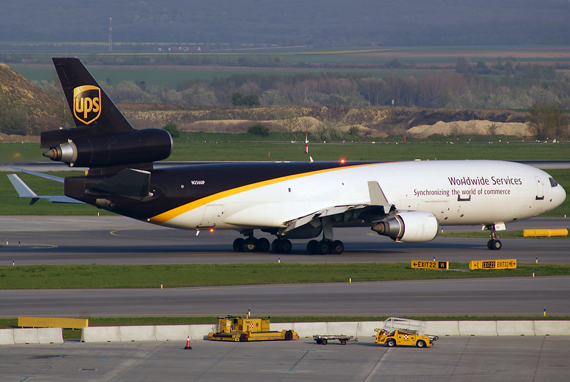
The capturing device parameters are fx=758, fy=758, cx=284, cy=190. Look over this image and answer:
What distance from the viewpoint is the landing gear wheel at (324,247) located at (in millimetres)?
45688

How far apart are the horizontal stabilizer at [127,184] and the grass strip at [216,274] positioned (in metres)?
4.08

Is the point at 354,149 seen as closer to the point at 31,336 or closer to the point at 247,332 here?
the point at 247,332

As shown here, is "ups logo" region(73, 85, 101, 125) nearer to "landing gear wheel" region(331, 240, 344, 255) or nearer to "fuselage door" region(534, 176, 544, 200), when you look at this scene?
"landing gear wheel" region(331, 240, 344, 255)

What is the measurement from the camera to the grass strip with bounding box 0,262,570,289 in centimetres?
3634

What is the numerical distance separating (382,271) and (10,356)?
68.9 ft

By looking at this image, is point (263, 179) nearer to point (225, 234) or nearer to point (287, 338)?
point (225, 234)

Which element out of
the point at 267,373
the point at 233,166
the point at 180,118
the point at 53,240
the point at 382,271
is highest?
the point at 180,118

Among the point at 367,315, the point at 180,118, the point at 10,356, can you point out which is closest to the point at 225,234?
the point at 367,315

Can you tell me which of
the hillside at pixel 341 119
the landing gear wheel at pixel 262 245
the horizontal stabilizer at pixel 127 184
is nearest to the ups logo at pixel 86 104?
the horizontal stabilizer at pixel 127 184

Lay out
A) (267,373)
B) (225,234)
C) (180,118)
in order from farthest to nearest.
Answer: (180,118)
(225,234)
(267,373)

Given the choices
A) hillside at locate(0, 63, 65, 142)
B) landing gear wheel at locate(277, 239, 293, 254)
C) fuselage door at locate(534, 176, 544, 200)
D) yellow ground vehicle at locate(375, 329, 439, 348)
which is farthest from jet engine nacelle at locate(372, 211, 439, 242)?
hillside at locate(0, 63, 65, 142)

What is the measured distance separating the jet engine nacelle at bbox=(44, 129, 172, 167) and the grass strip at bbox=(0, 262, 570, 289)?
5659 millimetres

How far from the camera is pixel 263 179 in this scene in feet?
148

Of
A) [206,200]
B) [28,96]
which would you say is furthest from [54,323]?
[28,96]
